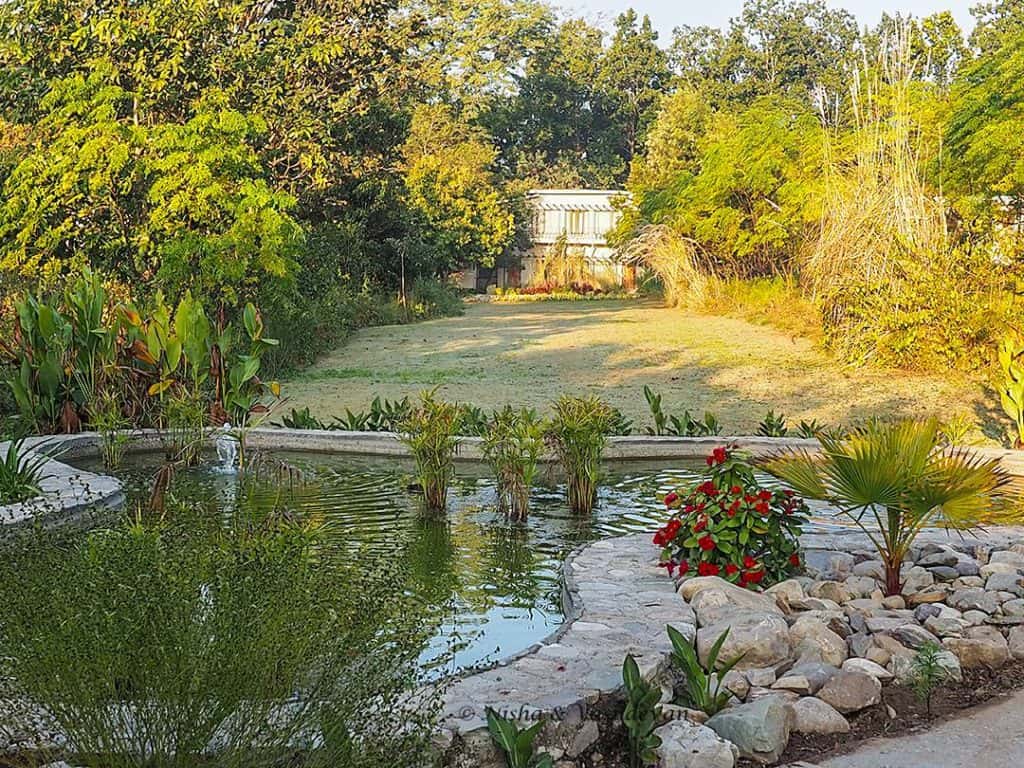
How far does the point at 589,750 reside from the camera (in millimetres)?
3533

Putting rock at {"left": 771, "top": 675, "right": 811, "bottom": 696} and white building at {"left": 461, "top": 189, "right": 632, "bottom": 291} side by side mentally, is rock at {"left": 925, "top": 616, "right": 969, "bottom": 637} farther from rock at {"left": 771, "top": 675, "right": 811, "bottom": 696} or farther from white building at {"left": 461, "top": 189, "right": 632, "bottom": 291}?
white building at {"left": 461, "top": 189, "right": 632, "bottom": 291}

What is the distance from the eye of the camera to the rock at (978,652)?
14.3ft

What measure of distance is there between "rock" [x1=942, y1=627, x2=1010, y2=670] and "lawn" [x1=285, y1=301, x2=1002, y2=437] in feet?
21.2

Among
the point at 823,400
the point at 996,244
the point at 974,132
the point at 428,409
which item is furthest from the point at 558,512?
the point at 974,132

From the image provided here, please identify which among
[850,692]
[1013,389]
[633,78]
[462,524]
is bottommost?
[462,524]

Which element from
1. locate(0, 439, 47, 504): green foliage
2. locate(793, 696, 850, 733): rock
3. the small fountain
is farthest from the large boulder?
the small fountain

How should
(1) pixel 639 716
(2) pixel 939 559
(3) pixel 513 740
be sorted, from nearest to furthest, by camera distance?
(3) pixel 513 740 < (1) pixel 639 716 < (2) pixel 939 559

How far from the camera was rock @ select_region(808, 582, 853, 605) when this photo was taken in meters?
5.02

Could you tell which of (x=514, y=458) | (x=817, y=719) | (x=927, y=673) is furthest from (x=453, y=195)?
(x=817, y=719)

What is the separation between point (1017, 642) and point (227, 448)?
19.7ft

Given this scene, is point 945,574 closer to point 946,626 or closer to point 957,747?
point 946,626

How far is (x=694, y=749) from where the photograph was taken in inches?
Answer: 135

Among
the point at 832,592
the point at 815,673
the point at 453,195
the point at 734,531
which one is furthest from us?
the point at 453,195

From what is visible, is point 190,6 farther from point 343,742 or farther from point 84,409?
point 343,742
